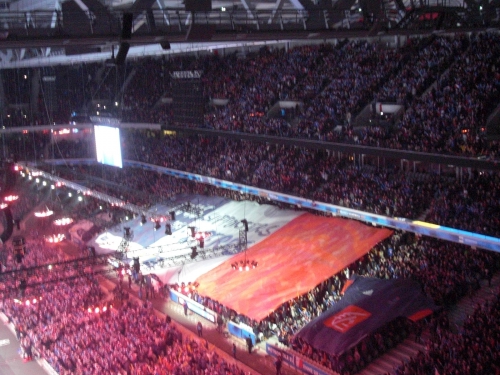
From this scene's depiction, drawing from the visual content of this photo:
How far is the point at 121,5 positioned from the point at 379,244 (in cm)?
1427

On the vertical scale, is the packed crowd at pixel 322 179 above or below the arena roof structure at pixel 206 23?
below

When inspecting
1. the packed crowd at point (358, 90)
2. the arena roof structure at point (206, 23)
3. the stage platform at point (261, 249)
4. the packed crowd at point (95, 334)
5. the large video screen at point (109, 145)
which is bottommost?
the packed crowd at point (95, 334)

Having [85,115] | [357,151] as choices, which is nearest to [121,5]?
[357,151]

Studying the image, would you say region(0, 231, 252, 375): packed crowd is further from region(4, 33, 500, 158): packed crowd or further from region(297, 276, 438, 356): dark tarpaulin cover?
region(4, 33, 500, 158): packed crowd

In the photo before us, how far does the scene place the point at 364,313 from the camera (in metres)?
14.9

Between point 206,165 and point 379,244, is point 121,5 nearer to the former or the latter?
point 206,165

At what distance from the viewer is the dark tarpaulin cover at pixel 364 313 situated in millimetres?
14336

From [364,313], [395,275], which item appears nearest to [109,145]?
[395,275]

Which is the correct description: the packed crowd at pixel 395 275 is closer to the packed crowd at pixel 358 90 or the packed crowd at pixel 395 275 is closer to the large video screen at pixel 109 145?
the packed crowd at pixel 358 90

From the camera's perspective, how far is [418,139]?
1856 centimetres

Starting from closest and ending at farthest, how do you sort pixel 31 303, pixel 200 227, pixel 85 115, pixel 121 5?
pixel 31 303 → pixel 121 5 → pixel 200 227 → pixel 85 115

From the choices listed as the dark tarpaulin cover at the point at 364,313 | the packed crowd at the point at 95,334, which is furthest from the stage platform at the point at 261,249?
the dark tarpaulin cover at the point at 364,313

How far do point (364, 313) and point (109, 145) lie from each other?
21.1m

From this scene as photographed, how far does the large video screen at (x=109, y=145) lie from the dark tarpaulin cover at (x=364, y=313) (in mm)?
18510
